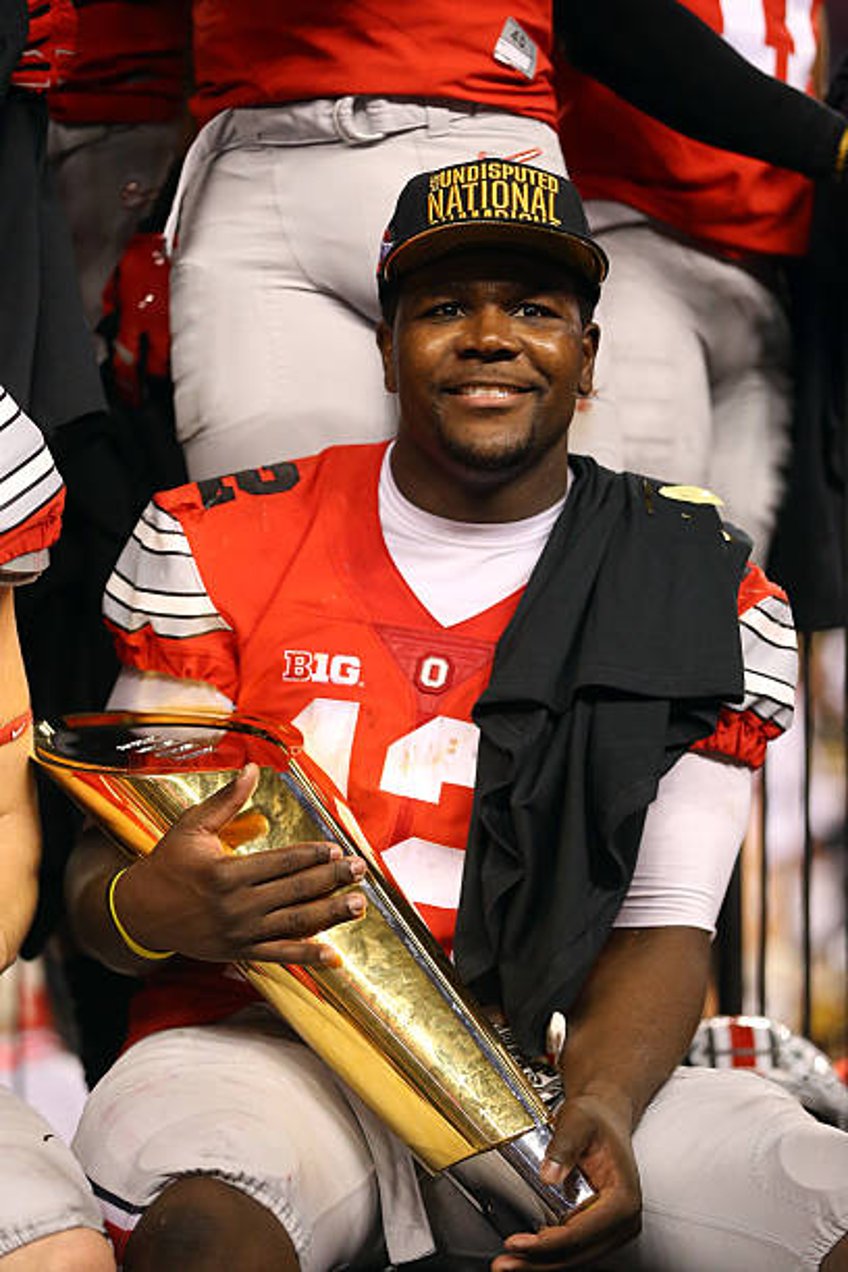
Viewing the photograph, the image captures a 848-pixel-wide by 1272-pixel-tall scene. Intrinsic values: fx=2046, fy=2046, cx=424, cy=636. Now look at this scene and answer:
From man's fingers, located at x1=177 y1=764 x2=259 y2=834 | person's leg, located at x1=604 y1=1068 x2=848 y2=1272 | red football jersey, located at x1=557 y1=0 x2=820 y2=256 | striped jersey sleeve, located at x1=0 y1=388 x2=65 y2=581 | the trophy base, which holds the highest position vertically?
red football jersey, located at x1=557 y1=0 x2=820 y2=256

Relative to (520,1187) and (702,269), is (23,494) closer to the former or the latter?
(520,1187)

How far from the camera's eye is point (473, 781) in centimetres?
198

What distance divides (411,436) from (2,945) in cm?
67

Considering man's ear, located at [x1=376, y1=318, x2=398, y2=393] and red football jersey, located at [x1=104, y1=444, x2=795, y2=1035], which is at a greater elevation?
man's ear, located at [x1=376, y1=318, x2=398, y2=393]

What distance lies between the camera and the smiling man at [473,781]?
1757 millimetres

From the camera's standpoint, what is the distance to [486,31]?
2309 millimetres

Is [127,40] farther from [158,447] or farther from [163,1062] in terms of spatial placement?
[163,1062]

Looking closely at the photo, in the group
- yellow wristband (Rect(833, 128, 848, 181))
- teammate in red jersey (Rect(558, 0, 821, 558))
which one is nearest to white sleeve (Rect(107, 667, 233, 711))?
teammate in red jersey (Rect(558, 0, 821, 558))

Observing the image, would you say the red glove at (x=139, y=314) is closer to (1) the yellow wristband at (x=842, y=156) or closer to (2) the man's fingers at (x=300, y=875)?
(1) the yellow wristband at (x=842, y=156)

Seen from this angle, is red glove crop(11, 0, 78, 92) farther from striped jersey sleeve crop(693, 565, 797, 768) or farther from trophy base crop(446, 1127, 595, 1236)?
trophy base crop(446, 1127, 595, 1236)

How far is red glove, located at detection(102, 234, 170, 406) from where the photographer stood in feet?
8.33

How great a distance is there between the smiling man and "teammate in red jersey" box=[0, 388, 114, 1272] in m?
0.06

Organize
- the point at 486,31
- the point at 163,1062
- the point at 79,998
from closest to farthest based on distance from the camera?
the point at 163,1062 < the point at 486,31 < the point at 79,998

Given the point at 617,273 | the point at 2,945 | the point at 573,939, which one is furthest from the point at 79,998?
the point at 617,273
